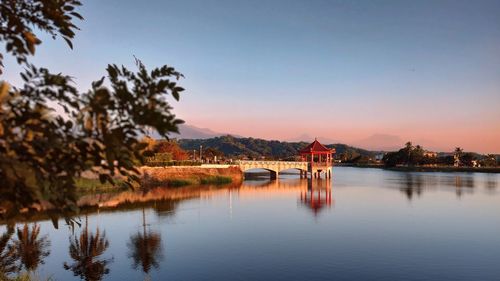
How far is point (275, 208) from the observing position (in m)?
46.2

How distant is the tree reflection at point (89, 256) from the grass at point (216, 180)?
42.7m

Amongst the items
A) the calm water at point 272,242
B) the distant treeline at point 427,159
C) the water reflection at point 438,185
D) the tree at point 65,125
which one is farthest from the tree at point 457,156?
the tree at point 65,125

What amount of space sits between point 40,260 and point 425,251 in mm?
22998

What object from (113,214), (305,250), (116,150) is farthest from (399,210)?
(116,150)

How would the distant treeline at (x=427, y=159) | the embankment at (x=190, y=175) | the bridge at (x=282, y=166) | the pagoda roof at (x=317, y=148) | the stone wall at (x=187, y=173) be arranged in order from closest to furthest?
the embankment at (x=190, y=175) < the stone wall at (x=187, y=173) < the bridge at (x=282, y=166) < the pagoda roof at (x=317, y=148) < the distant treeline at (x=427, y=159)

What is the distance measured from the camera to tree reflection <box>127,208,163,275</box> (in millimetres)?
22219

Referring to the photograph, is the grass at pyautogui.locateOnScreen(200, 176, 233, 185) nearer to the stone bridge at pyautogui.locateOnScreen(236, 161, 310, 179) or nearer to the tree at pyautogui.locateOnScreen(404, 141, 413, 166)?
the stone bridge at pyautogui.locateOnScreen(236, 161, 310, 179)

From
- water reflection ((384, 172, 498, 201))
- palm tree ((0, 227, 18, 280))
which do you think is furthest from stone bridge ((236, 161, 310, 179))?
palm tree ((0, 227, 18, 280))

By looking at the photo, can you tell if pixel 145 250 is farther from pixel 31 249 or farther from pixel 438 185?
pixel 438 185

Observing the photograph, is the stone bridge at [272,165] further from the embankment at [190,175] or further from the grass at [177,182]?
the grass at [177,182]

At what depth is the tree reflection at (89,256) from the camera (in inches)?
803

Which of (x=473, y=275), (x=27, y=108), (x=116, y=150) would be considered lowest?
(x=473, y=275)

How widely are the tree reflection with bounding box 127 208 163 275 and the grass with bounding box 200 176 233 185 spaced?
134 ft

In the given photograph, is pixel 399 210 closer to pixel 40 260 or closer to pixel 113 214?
pixel 113 214
